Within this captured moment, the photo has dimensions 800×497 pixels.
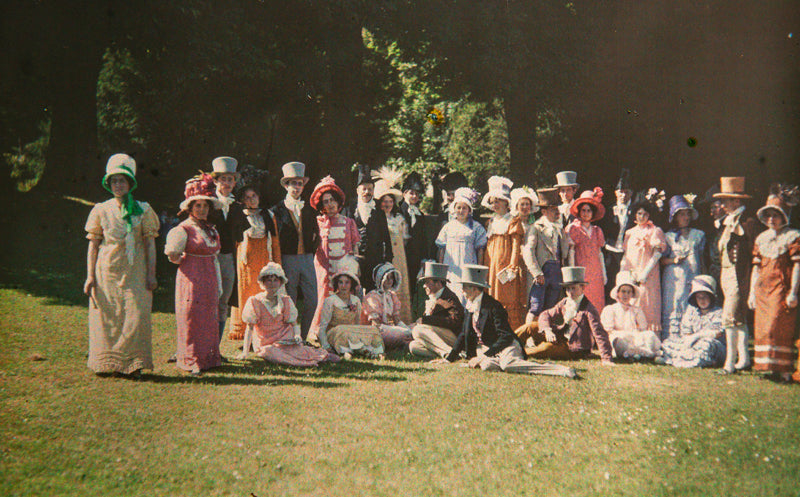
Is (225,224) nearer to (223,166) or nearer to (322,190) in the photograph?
(223,166)

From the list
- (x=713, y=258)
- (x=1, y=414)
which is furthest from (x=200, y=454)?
(x=713, y=258)

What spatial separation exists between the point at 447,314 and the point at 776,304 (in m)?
3.70

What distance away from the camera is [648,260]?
9.36 metres

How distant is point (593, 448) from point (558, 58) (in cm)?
1461

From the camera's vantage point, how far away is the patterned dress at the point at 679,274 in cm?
904

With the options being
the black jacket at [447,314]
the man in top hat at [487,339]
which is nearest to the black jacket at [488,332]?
the man in top hat at [487,339]

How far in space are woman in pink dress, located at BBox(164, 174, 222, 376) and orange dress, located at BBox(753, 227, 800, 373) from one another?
5.90 metres

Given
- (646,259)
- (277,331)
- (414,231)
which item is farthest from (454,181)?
(277,331)

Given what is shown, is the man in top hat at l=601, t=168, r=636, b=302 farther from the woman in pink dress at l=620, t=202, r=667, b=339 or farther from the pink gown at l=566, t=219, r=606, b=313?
the woman in pink dress at l=620, t=202, r=667, b=339

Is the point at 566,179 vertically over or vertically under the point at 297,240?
over

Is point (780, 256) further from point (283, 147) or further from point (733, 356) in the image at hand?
point (283, 147)

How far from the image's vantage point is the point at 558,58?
59.5 feet

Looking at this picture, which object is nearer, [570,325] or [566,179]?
[570,325]

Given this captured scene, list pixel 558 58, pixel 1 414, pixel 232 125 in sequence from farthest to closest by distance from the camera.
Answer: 1. pixel 232 125
2. pixel 558 58
3. pixel 1 414
